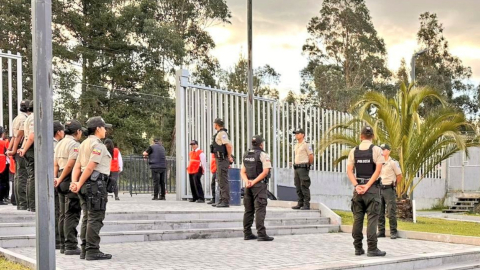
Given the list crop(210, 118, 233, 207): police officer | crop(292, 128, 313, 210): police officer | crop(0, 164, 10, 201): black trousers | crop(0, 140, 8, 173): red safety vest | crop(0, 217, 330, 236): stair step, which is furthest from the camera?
crop(292, 128, 313, 210): police officer

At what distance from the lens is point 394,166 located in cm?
1273

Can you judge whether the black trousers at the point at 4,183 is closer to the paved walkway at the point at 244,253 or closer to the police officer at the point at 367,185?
the paved walkway at the point at 244,253

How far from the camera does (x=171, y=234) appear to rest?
10984 millimetres

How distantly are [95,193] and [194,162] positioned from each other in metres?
7.53

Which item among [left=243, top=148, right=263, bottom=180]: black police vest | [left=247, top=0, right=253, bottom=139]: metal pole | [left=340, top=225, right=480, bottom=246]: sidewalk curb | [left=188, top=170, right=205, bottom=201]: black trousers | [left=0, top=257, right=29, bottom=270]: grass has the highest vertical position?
[left=247, top=0, right=253, bottom=139]: metal pole

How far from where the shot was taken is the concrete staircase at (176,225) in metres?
9.84

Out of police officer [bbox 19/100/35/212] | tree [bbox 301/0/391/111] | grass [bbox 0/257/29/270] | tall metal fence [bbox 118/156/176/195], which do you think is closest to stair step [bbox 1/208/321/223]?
police officer [bbox 19/100/35/212]

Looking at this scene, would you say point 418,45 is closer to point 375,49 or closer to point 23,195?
point 375,49

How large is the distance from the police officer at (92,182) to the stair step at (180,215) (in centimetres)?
246

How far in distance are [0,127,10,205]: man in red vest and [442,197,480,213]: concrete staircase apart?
18657 mm

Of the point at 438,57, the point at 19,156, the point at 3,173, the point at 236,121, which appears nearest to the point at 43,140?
the point at 19,156

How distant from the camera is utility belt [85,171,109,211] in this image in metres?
8.11

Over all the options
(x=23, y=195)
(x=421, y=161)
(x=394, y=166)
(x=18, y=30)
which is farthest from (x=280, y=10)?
(x=23, y=195)

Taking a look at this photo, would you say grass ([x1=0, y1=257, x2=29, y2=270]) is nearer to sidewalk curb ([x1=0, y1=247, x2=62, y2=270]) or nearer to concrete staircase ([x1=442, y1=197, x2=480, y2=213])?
sidewalk curb ([x1=0, y1=247, x2=62, y2=270])
